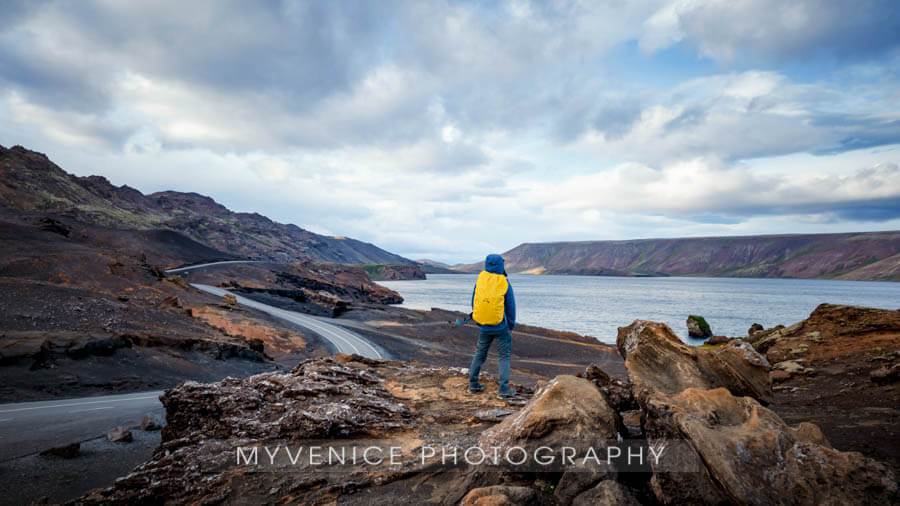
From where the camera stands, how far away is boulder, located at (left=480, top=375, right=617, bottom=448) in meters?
5.41

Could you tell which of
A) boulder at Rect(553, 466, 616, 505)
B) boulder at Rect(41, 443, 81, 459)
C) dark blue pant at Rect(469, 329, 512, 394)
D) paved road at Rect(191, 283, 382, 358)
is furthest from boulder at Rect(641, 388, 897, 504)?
paved road at Rect(191, 283, 382, 358)

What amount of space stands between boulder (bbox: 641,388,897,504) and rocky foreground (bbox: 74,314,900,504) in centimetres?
1

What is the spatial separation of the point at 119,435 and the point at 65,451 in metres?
1.10

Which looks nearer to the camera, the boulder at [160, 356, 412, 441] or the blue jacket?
the boulder at [160, 356, 412, 441]

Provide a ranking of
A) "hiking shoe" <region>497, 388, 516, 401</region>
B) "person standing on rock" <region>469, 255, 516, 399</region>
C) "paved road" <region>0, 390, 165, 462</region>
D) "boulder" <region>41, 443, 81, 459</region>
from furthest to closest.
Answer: "paved road" <region>0, 390, 165, 462</region> < "boulder" <region>41, 443, 81, 459</region> < "hiking shoe" <region>497, 388, 516, 401</region> < "person standing on rock" <region>469, 255, 516, 399</region>

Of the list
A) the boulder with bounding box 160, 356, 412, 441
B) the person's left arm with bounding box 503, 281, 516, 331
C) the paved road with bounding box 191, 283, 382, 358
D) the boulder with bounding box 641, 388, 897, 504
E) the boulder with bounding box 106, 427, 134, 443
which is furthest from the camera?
the paved road with bounding box 191, 283, 382, 358

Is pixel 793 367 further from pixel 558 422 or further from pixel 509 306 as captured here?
pixel 558 422

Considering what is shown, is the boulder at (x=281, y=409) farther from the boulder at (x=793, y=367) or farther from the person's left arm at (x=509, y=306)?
the boulder at (x=793, y=367)

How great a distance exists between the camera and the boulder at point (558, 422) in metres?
5.41

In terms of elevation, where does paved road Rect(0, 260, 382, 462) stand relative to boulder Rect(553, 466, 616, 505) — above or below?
below

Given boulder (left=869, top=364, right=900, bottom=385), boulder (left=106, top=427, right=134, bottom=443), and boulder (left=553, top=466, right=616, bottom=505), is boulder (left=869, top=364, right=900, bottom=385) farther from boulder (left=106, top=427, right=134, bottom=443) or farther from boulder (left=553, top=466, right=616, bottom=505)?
boulder (left=106, top=427, right=134, bottom=443)

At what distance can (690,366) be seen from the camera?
25.9 feet

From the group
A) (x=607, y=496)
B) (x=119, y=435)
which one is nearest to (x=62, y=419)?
(x=119, y=435)

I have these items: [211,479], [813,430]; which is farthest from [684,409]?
[211,479]
